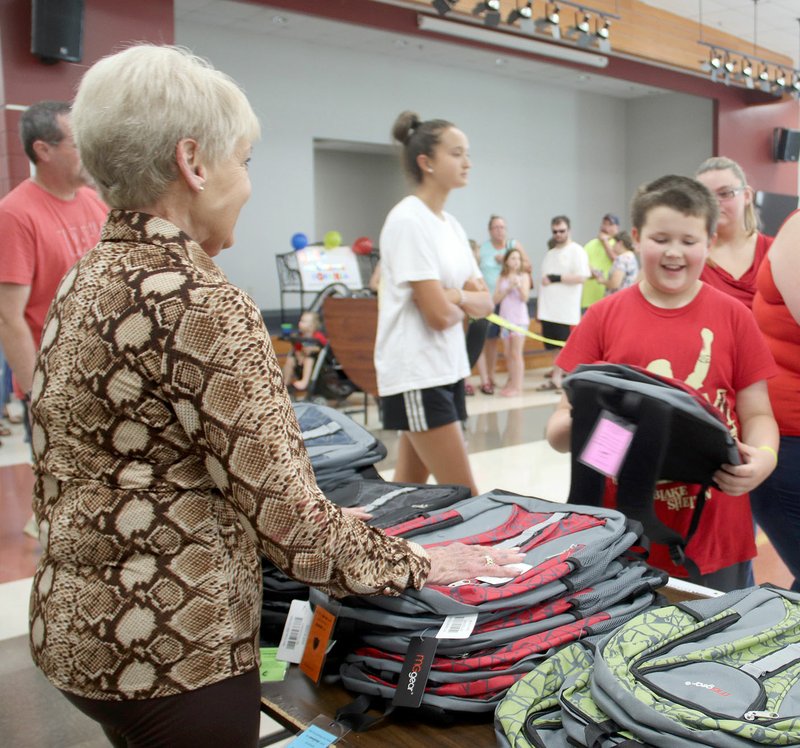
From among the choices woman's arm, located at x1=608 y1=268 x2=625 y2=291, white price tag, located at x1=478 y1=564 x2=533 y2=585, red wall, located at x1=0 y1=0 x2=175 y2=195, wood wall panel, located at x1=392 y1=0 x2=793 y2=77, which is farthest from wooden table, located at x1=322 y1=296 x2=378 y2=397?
white price tag, located at x1=478 y1=564 x2=533 y2=585

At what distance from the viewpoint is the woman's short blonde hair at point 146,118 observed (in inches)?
38.4

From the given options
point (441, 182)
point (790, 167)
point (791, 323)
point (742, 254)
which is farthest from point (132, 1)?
point (790, 167)

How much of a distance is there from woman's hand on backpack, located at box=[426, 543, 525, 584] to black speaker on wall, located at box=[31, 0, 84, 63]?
517 centimetres

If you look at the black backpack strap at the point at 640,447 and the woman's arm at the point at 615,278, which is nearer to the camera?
the black backpack strap at the point at 640,447

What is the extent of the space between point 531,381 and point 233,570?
839 centimetres

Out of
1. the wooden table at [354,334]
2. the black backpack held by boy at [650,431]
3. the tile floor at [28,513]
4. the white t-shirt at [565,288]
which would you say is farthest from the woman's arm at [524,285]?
the black backpack held by boy at [650,431]

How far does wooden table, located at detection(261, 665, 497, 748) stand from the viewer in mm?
1062

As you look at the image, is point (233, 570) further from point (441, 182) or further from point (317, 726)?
point (441, 182)

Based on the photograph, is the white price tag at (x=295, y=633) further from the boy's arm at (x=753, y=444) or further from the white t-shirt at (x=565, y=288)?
the white t-shirt at (x=565, y=288)

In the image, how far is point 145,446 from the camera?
3.18 feet

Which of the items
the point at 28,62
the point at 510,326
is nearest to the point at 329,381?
the point at 28,62

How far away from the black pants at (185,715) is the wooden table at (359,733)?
0.11 metres

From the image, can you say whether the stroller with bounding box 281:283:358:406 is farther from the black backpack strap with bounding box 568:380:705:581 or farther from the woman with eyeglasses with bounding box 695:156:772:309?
the black backpack strap with bounding box 568:380:705:581

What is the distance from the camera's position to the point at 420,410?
2607mm
